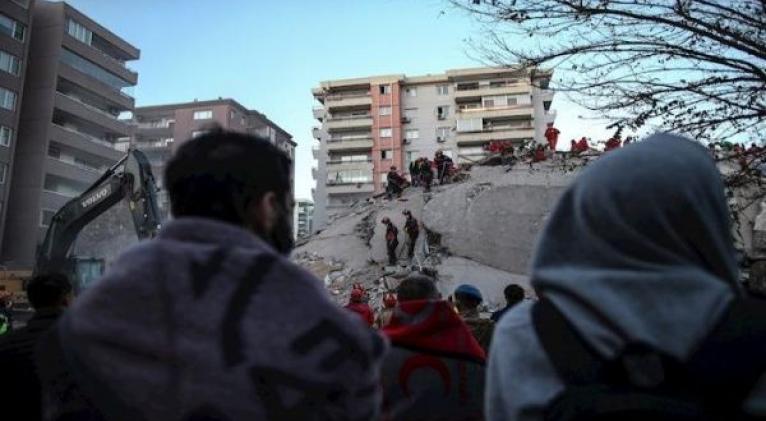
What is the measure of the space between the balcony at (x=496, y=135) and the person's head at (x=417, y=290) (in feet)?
155

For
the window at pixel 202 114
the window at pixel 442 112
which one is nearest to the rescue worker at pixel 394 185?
the window at pixel 442 112

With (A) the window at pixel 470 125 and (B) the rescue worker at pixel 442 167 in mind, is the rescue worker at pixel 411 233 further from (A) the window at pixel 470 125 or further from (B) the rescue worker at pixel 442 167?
(A) the window at pixel 470 125

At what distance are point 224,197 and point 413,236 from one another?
55.3 ft

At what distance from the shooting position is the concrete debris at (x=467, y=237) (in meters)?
16.8

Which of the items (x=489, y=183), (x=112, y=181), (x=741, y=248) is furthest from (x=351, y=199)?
(x=112, y=181)

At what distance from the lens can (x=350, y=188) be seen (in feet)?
167

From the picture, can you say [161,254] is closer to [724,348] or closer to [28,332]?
[724,348]

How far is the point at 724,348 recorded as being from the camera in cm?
91

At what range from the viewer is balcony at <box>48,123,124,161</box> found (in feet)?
118

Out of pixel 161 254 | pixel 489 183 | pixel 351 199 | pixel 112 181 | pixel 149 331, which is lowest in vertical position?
pixel 149 331

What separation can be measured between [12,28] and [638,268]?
4122cm

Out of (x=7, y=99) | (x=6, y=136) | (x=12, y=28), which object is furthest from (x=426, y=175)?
(x=12, y=28)

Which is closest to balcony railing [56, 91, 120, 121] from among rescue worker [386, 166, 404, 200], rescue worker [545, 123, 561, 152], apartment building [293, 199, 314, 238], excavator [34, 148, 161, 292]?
rescue worker [386, 166, 404, 200]

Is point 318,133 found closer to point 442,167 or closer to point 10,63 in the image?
point 10,63
